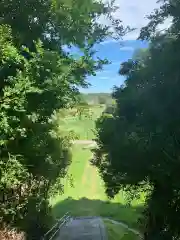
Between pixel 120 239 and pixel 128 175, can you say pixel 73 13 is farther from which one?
pixel 120 239

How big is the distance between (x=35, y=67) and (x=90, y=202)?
90.9 feet

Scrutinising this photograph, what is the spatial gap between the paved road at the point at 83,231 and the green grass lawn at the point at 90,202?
3.83m

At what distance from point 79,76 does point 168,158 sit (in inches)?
177

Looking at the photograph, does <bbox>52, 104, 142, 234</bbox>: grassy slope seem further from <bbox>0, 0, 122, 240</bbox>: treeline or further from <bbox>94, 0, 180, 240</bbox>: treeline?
<bbox>0, 0, 122, 240</bbox>: treeline

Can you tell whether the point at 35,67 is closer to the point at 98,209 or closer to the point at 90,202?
the point at 98,209

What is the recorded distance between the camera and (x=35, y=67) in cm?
910

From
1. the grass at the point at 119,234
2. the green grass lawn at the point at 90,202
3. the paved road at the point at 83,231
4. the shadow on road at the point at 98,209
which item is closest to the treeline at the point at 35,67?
the paved road at the point at 83,231

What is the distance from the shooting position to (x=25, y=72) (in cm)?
883

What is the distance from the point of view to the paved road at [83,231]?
19.7 m

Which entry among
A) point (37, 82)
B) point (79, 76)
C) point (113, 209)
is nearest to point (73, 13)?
point (79, 76)

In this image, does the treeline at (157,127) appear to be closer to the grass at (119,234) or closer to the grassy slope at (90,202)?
the grass at (119,234)

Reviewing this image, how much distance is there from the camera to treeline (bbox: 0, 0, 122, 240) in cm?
846

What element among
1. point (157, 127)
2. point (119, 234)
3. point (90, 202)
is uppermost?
point (157, 127)

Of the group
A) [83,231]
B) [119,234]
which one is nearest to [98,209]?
[119,234]
